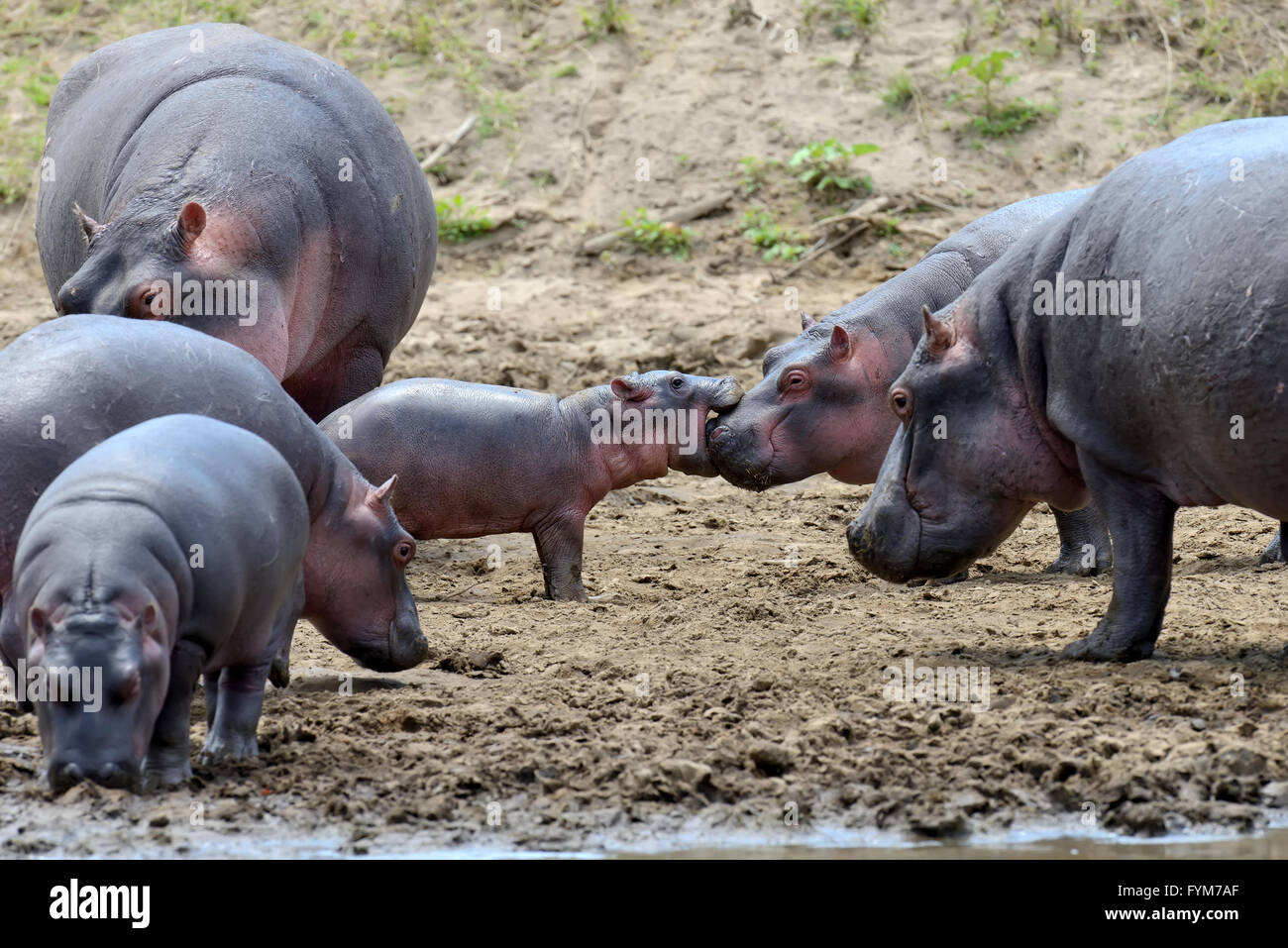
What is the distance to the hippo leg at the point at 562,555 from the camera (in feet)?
25.3

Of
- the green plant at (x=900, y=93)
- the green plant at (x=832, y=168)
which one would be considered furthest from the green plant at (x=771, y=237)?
the green plant at (x=900, y=93)

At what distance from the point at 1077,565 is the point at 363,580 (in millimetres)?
3363

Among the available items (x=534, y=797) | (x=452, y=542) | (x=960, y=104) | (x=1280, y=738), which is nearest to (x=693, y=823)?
(x=534, y=797)

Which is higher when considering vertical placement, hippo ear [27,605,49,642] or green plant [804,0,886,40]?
green plant [804,0,886,40]

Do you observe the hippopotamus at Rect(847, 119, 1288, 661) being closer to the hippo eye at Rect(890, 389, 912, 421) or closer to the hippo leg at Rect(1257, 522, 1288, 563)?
the hippo eye at Rect(890, 389, 912, 421)

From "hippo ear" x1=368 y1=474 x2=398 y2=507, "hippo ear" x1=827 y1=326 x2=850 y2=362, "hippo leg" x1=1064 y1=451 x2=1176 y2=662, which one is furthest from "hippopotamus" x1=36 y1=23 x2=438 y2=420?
"hippo leg" x1=1064 y1=451 x2=1176 y2=662

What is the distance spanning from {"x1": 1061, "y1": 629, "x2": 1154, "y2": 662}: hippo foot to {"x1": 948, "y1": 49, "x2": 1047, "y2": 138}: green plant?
704 centimetres

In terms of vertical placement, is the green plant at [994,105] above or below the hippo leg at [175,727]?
above

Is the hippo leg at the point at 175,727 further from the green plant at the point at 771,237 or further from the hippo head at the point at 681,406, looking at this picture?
the green plant at the point at 771,237

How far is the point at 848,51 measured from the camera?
13.0m

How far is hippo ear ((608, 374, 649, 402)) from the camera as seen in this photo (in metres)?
8.20

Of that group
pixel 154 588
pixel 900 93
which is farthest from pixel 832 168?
pixel 154 588

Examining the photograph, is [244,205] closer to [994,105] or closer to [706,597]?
[706,597]

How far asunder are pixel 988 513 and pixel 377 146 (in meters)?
3.05
